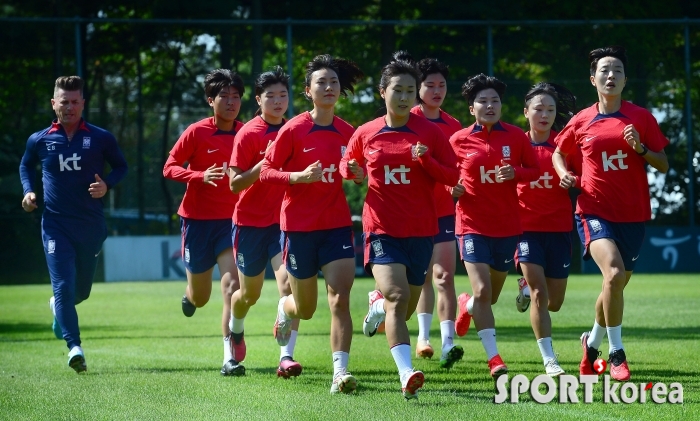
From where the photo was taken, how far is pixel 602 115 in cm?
895

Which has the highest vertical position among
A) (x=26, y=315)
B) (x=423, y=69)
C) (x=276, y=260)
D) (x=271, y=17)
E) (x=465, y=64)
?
(x=271, y=17)

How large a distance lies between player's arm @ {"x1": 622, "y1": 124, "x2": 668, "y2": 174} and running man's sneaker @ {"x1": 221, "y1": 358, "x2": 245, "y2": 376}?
11.6ft

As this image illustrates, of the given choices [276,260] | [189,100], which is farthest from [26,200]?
[189,100]

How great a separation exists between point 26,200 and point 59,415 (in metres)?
A: 3.06

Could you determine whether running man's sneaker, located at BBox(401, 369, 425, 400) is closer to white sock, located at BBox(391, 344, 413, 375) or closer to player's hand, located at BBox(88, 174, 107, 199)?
white sock, located at BBox(391, 344, 413, 375)

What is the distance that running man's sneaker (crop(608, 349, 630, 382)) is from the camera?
27.5ft

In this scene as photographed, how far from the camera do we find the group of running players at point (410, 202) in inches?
308

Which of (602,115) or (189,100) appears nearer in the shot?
(602,115)

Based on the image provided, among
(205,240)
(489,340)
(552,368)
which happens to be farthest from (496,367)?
(205,240)

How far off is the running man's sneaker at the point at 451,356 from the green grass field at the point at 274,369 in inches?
5.3

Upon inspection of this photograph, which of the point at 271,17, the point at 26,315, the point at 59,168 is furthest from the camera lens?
the point at 271,17

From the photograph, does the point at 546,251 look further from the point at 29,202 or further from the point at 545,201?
the point at 29,202

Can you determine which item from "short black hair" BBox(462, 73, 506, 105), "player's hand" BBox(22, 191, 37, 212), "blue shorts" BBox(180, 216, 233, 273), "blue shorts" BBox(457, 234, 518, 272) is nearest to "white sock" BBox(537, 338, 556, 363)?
"blue shorts" BBox(457, 234, 518, 272)

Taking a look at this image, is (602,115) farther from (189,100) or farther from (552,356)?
(189,100)
